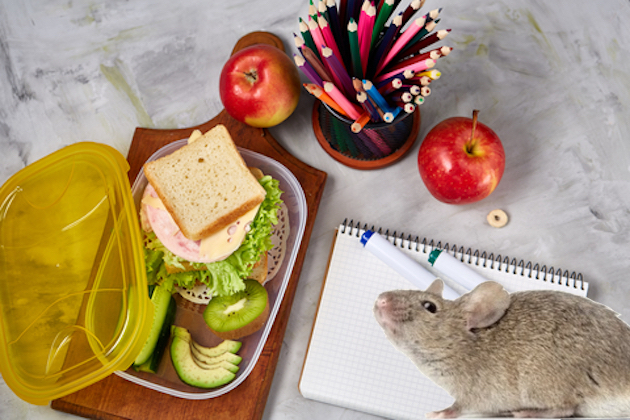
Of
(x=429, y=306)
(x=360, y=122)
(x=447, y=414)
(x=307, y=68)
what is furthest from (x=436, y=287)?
(x=307, y=68)

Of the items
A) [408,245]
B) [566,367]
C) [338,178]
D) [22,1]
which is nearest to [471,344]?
[566,367]

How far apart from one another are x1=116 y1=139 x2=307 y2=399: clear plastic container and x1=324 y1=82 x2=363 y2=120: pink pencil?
0.20 m

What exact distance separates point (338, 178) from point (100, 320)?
47 centimetres

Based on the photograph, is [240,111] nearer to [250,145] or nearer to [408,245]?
[250,145]

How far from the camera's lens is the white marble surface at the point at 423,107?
0.85m

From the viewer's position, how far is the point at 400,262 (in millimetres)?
817

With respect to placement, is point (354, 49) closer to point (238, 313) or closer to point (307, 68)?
point (307, 68)

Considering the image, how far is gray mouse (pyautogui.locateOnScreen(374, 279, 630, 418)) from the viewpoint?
0.63 meters

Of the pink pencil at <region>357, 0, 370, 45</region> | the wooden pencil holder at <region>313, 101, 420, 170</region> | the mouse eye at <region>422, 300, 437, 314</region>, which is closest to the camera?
the pink pencil at <region>357, 0, 370, 45</region>

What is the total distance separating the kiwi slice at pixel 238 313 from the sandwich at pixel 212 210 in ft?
0.07

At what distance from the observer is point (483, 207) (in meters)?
0.86

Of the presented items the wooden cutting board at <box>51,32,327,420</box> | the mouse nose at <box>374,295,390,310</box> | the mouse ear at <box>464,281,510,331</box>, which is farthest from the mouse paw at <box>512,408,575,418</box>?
the wooden cutting board at <box>51,32,327,420</box>

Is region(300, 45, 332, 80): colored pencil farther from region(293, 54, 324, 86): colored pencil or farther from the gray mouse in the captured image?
the gray mouse

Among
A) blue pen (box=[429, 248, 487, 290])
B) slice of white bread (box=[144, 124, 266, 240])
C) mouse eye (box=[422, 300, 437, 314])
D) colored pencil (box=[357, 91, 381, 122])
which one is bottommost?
blue pen (box=[429, 248, 487, 290])
